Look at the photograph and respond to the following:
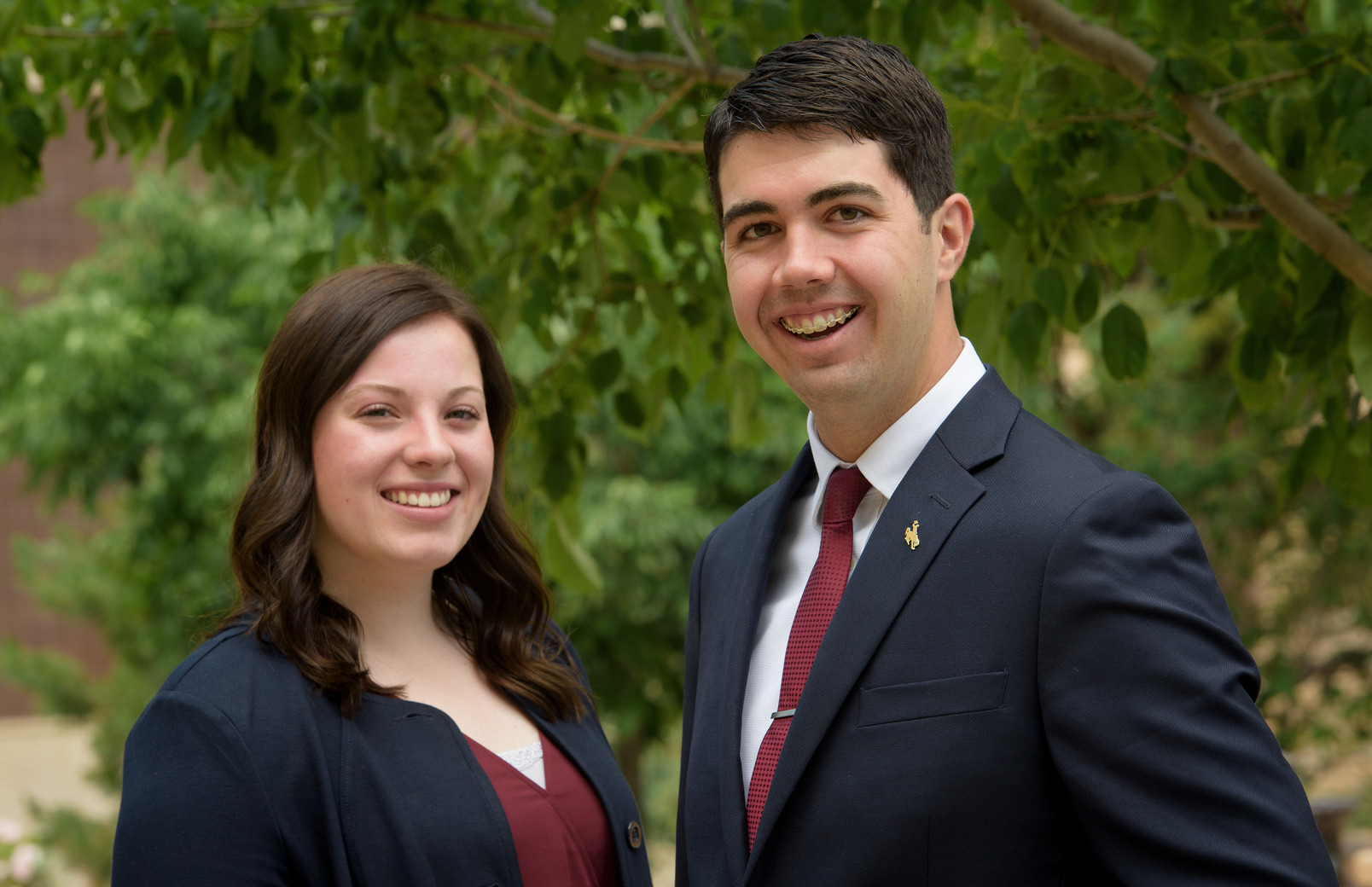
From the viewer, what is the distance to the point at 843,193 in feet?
6.10

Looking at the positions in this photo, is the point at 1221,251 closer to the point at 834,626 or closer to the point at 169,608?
the point at 834,626

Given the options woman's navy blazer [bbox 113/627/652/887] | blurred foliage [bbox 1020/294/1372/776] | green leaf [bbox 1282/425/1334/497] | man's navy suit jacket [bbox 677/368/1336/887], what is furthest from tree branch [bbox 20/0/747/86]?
blurred foliage [bbox 1020/294/1372/776]

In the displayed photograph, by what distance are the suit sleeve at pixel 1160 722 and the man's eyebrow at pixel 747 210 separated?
657mm

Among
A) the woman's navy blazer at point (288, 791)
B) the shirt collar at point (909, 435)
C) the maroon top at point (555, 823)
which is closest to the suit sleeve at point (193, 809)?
the woman's navy blazer at point (288, 791)

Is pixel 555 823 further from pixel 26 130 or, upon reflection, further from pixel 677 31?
pixel 26 130

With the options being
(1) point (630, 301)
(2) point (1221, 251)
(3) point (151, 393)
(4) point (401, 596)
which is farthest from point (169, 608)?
(2) point (1221, 251)

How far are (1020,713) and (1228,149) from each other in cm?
135

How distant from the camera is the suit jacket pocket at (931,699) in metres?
1.69

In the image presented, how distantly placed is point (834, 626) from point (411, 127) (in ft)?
6.53

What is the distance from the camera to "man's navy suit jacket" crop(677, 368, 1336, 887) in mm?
1542

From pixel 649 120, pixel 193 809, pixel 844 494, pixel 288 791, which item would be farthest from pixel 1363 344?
pixel 193 809

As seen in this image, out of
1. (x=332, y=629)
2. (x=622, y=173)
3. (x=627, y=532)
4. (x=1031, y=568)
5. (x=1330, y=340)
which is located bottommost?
(x=627, y=532)

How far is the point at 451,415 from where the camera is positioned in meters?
2.40

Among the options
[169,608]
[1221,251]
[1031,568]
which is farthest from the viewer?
[169,608]
